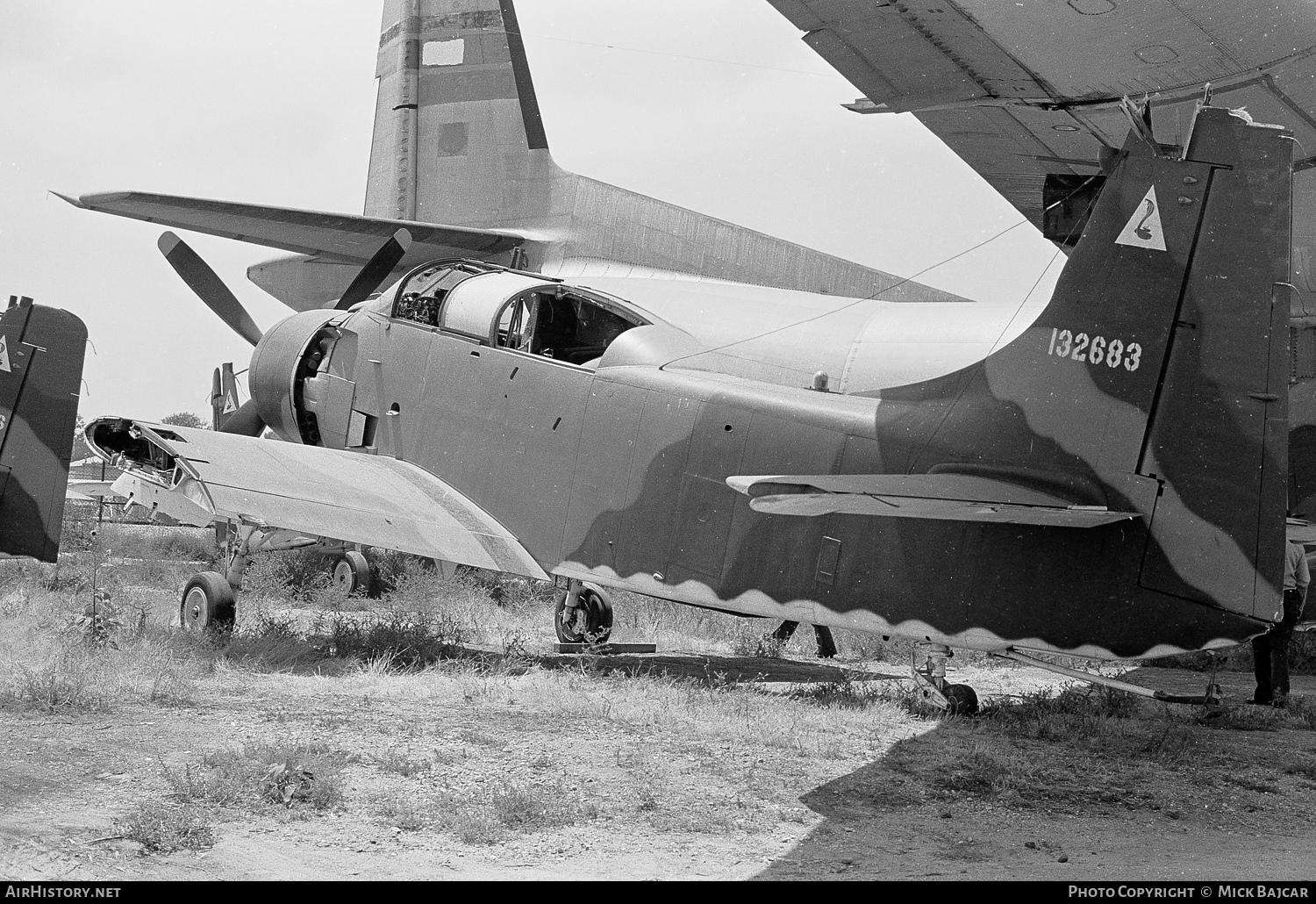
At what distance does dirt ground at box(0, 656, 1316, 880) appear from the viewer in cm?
484

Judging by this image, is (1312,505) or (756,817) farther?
(1312,505)

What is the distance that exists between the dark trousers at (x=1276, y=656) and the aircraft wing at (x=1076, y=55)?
370cm

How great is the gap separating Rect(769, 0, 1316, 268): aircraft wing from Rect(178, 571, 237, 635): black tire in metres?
6.68

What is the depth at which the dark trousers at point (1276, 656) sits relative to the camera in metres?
10.0

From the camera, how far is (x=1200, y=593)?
Result: 6.70 m

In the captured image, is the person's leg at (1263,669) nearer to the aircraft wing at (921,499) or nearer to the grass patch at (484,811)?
the aircraft wing at (921,499)

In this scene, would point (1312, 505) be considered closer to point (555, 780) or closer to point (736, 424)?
point (736, 424)

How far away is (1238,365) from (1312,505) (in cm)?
740

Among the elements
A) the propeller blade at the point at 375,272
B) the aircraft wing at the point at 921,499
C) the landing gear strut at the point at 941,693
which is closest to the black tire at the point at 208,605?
the propeller blade at the point at 375,272

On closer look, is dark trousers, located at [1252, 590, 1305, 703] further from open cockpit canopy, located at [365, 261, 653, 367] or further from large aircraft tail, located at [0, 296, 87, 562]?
large aircraft tail, located at [0, 296, 87, 562]

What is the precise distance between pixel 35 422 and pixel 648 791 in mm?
6494

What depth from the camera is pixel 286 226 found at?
58.0 feet

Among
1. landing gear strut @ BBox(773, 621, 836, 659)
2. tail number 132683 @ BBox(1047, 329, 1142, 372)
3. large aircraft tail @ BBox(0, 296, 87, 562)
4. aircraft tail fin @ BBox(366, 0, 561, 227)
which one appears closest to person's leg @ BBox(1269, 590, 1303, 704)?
landing gear strut @ BBox(773, 621, 836, 659)

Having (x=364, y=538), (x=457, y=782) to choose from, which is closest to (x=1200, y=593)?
(x=457, y=782)
